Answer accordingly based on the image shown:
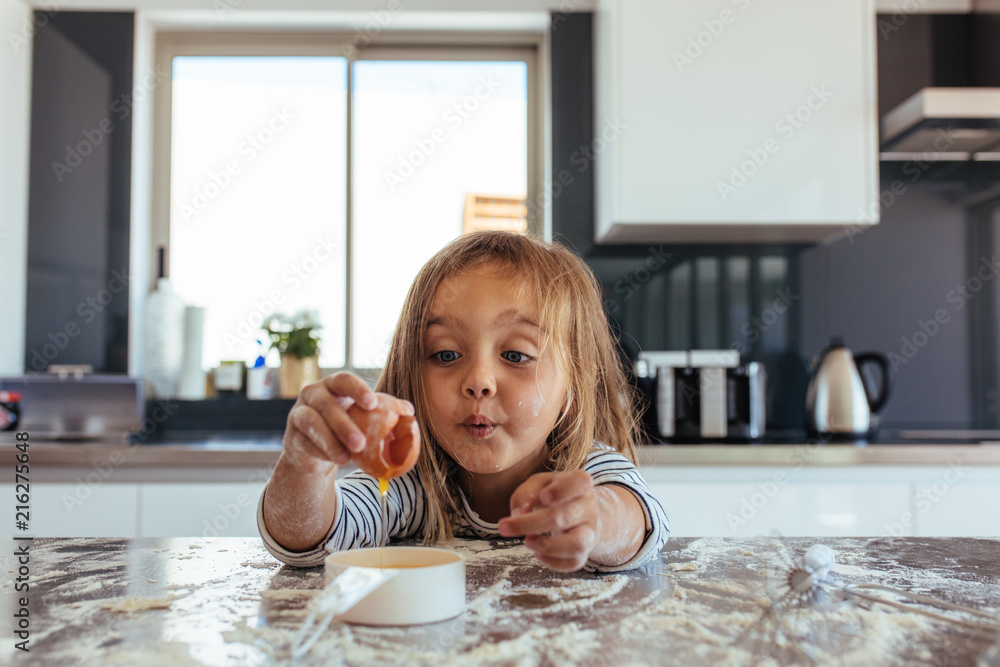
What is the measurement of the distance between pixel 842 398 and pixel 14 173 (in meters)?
2.39

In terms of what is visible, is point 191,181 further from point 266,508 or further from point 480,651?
point 480,651

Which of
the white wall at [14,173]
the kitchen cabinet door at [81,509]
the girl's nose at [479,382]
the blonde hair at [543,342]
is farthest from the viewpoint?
the white wall at [14,173]

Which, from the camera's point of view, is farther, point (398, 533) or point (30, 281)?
point (30, 281)

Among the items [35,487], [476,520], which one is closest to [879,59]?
[476,520]

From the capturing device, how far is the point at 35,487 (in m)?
1.67

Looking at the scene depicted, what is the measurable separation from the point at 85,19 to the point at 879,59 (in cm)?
243

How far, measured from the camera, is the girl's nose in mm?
847
